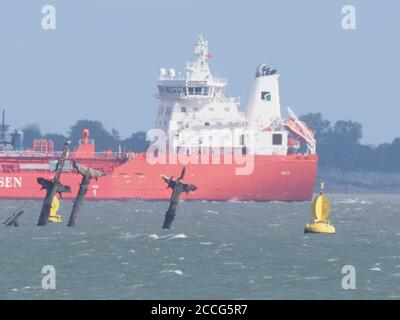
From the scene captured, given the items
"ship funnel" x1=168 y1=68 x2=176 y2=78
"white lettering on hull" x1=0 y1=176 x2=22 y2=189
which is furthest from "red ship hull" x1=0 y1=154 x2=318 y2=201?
"ship funnel" x1=168 y1=68 x2=176 y2=78

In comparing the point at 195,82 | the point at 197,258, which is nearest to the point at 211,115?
the point at 195,82

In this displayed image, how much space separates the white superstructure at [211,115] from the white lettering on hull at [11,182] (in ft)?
42.7

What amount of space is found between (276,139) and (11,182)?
2266 cm

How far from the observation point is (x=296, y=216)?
95.2 meters

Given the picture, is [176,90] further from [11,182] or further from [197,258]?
[197,258]

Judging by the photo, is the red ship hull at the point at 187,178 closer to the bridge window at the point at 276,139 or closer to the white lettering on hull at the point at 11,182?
the white lettering on hull at the point at 11,182

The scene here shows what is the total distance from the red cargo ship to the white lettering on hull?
3.3 inches

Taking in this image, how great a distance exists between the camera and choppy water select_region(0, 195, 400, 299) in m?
47.5

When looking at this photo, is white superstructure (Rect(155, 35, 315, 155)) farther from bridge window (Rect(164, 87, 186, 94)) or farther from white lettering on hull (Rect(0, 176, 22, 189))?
white lettering on hull (Rect(0, 176, 22, 189))

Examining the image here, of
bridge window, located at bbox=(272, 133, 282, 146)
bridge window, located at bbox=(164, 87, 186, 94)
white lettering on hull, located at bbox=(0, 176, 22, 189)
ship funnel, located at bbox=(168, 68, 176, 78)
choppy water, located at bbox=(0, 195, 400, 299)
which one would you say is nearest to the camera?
choppy water, located at bbox=(0, 195, 400, 299)

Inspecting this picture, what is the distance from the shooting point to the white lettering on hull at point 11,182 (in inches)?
4500
